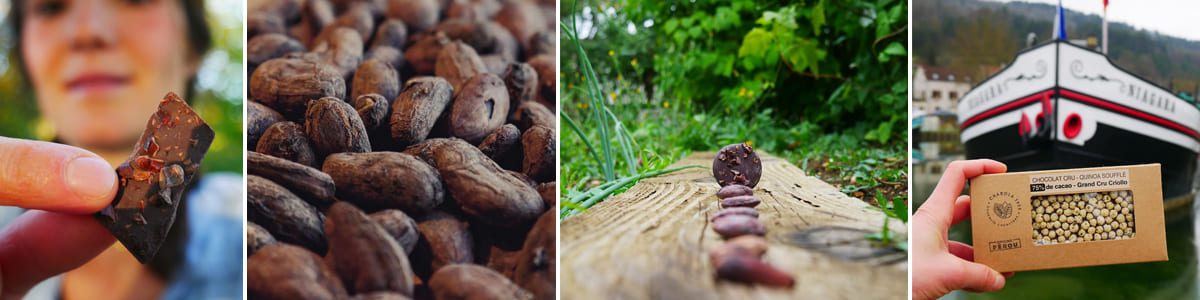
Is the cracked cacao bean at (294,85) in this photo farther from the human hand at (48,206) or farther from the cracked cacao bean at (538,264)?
the cracked cacao bean at (538,264)

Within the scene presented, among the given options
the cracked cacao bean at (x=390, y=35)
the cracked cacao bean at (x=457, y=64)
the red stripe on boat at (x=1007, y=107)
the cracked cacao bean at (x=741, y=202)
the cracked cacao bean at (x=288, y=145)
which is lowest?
Answer: the cracked cacao bean at (x=741, y=202)

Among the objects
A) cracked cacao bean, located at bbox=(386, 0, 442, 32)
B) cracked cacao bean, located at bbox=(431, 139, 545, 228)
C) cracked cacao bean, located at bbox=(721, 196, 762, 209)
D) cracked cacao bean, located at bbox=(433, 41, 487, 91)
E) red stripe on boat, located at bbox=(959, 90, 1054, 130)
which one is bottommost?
cracked cacao bean, located at bbox=(721, 196, 762, 209)

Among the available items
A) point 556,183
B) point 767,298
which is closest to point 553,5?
point 556,183

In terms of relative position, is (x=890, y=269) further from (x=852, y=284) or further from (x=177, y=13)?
(x=177, y=13)

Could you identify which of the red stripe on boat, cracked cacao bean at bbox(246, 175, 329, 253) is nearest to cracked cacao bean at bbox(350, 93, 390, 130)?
cracked cacao bean at bbox(246, 175, 329, 253)

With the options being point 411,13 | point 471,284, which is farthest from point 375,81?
point 471,284

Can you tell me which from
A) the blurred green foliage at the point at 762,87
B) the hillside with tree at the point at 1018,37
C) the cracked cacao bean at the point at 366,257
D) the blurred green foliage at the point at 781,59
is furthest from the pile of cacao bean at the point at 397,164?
the blurred green foliage at the point at 781,59

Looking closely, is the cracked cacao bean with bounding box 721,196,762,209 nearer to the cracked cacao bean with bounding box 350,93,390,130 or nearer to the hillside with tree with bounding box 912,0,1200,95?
the cracked cacao bean with bounding box 350,93,390,130

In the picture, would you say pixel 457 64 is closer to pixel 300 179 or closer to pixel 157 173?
pixel 300 179
